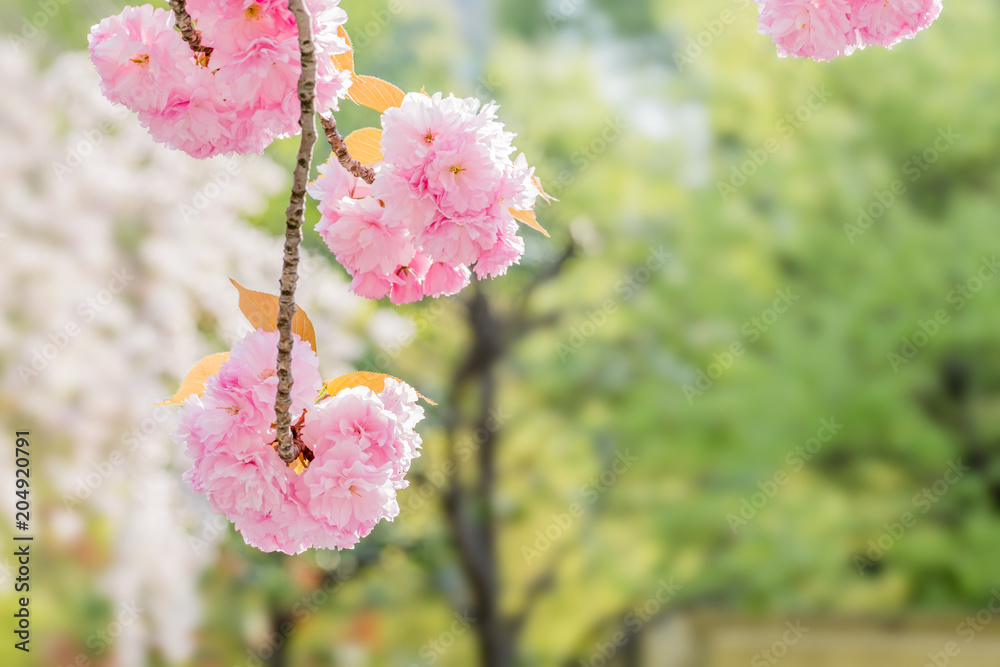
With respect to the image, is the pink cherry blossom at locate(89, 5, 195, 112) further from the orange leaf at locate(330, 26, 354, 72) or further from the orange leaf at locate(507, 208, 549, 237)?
the orange leaf at locate(507, 208, 549, 237)

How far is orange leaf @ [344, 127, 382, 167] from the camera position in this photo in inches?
21.8

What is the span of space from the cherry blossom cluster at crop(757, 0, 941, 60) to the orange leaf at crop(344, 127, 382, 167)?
291 mm

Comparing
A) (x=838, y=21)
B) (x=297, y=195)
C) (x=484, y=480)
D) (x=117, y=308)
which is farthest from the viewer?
(x=484, y=480)

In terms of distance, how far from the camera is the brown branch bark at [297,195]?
0.43 meters

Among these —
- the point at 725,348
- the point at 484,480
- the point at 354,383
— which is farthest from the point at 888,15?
the point at 725,348

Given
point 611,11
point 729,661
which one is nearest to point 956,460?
point 729,661

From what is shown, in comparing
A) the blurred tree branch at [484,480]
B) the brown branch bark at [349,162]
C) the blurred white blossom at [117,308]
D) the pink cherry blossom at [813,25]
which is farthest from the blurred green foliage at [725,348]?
the brown branch bark at [349,162]

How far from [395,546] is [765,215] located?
7.33 feet

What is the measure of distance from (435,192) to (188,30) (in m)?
0.15

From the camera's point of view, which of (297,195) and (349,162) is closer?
(297,195)

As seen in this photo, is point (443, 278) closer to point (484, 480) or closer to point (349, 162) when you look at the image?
point (349, 162)

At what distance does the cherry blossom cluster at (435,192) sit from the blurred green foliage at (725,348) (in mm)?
2934

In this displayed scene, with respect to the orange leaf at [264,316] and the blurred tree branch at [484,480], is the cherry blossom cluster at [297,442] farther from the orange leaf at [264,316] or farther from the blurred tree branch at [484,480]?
the blurred tree branch at [484,480]

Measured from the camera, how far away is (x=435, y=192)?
1.68 ft
